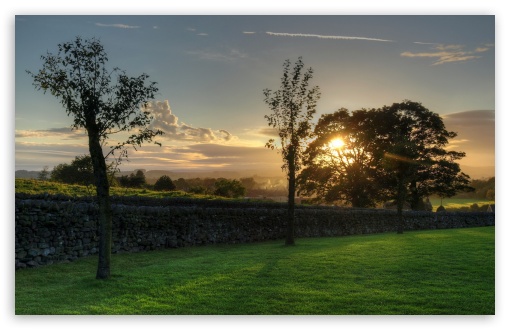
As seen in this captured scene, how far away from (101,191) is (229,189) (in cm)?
1433

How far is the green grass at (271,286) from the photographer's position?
8.43 meters

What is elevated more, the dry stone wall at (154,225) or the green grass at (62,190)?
the green grass at (62,190)

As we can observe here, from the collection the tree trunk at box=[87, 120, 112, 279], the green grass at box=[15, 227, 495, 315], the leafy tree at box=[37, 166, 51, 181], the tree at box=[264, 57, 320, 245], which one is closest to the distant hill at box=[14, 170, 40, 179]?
the leafy tree at box=[37, 166, 51, 181]

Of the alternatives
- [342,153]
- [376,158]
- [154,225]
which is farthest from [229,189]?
[154,225]

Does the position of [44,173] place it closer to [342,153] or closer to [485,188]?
[485,188]

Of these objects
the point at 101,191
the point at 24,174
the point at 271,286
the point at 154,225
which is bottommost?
the point at 271,286

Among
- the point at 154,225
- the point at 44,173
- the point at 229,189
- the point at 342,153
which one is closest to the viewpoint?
the point at 44,173

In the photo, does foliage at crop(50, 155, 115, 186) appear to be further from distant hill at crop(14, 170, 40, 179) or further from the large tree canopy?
the large tree canopy

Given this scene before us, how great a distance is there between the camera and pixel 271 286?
386 inches

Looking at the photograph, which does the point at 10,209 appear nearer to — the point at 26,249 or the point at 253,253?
the point at 26,249

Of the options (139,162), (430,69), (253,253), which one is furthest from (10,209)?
(430,69)

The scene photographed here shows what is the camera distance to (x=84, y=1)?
10.4m

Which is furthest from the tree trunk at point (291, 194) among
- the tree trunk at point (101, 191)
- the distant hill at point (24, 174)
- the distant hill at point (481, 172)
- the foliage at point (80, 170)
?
the distant hill at point (24, 174)

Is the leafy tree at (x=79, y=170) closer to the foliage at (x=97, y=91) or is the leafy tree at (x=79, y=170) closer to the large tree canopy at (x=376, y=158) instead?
the foliage at (x=97, y=91)
